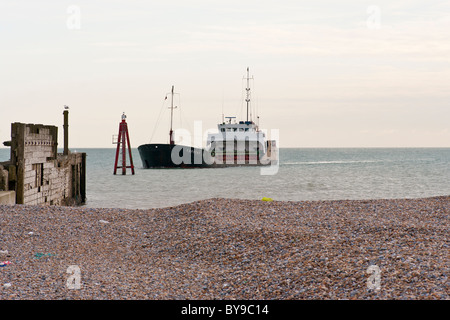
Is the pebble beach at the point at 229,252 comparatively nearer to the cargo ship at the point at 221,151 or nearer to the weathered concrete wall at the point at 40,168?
the weathered concrete wall at the point at 40,168

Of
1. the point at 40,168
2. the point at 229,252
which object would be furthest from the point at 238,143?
the point at 229,252

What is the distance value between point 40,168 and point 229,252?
1359cm

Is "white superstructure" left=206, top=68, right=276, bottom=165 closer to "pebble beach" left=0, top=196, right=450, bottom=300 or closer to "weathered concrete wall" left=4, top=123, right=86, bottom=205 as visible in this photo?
"weathered concrete wall" left=4, top=123, right=86, bottom=205

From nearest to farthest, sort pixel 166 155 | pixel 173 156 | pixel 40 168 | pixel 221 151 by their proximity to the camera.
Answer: pixel 40 168 → pixel 166 155 → pixel 173 156 → pixel 221 151

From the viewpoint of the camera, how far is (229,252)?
10641 millimetres

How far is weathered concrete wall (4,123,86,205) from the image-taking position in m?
18.7

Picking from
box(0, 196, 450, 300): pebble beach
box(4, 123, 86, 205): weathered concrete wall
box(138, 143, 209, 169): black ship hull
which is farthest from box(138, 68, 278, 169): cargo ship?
box(0, 196, 450, 300): pebble beach

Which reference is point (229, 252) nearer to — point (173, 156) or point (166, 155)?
point (166, 155)

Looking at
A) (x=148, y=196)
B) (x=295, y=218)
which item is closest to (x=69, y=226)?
(x=295, y=218)

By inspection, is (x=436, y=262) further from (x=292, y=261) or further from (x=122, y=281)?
(x=122, y=281)

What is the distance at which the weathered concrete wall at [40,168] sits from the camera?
18.7 meters

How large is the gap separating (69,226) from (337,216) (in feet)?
24.5

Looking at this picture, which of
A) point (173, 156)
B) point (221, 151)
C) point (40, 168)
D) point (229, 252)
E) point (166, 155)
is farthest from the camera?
point (221, 151)

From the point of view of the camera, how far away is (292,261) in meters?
9.34
